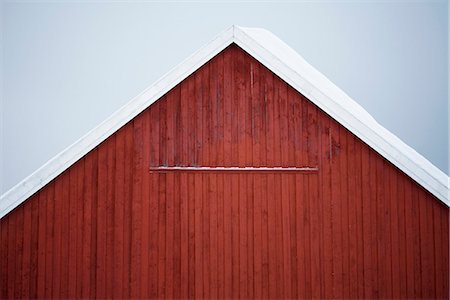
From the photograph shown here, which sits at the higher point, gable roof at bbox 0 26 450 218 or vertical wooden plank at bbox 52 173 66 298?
gable roof at bbox 0 26 450 218

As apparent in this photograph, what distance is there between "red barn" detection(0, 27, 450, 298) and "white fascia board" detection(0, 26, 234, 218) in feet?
0.11

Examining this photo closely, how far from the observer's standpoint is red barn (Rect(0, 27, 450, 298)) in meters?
7.56

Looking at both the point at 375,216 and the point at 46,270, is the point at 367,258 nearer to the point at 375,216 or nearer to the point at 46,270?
the point at 375,216

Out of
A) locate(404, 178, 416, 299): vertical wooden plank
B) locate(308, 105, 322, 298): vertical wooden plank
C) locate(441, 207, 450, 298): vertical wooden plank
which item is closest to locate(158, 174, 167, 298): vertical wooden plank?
locate(308, 105, 322, 298): vertical wooden plank

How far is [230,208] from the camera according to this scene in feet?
25.1

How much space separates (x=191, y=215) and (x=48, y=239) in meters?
2.23

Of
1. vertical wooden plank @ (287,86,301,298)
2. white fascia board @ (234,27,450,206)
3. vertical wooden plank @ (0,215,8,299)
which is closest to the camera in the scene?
white fascia board @ (234,27,450,206)

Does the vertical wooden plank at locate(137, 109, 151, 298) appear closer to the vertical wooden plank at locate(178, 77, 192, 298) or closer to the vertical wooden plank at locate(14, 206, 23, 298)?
the vertical wooden plank at locate(178, 77, 192, 298)

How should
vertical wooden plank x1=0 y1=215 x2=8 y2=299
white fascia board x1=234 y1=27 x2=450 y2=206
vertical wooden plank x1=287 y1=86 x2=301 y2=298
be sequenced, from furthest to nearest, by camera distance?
vertical wooden plank x1=287 y1=86 x2=301 y2=298 → vertical wooden plank x1=0 y1=215 x2=8 y2=299 → white fascia board x1=234 y1=27 x2=450 y2=206

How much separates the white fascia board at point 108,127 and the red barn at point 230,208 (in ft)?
0.11

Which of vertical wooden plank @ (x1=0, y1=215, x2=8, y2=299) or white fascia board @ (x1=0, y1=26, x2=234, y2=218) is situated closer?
→ white fascia board @ (x1=0, y1=26, x2=234, y2=218)

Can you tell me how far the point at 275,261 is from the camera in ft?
24.9

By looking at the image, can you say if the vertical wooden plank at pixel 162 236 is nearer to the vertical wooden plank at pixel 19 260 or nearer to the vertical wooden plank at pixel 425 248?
the vertical wooden plank at pixel 19 260

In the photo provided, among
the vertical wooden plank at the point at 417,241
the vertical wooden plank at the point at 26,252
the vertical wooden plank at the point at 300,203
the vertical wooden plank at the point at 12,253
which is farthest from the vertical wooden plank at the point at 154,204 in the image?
the vertical wooden plank at the point at 417,241
